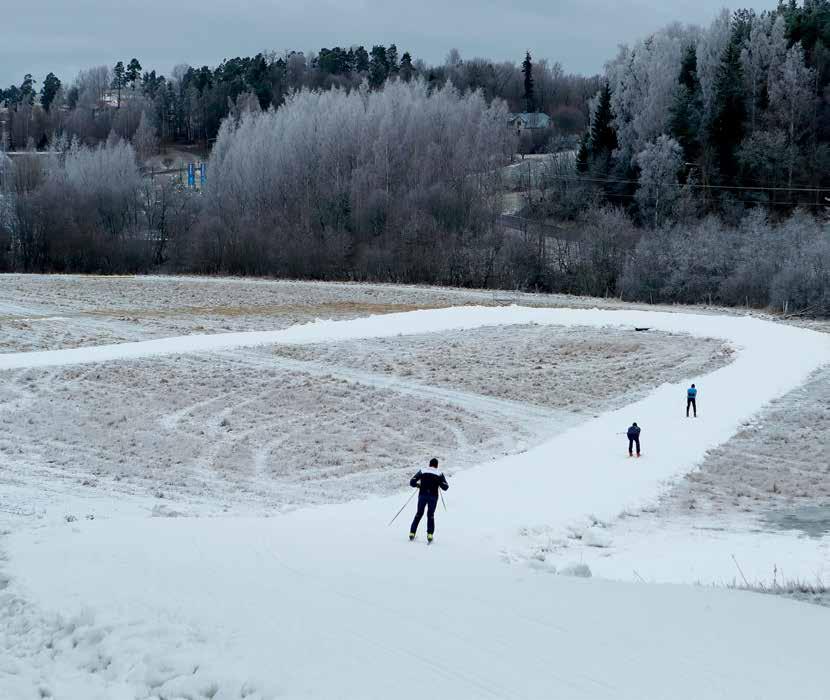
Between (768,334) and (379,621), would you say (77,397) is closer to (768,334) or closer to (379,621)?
(379,621)

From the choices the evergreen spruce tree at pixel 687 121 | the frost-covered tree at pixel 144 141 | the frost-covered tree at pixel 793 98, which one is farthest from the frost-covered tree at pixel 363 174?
the frost-covered tree at pixel 144 141

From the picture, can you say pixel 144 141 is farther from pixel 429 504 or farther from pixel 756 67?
pixel 429 504

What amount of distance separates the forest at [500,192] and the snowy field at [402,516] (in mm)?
34178

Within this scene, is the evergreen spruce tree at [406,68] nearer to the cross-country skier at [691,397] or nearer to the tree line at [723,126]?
the tree line at [723,126]

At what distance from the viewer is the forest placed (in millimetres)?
75438

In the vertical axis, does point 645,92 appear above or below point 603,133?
above

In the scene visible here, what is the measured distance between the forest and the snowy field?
112ft

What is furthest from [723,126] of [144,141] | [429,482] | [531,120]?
[144,141]

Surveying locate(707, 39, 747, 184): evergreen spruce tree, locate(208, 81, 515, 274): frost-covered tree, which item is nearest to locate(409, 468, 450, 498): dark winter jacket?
locate(208, 81, 515, 274): frost-covered tree

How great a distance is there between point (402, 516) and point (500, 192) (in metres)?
76.8

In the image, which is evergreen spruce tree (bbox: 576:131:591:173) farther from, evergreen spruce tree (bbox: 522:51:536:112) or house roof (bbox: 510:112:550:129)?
evergreen spruce tree (bbox: 522:51:536:112)

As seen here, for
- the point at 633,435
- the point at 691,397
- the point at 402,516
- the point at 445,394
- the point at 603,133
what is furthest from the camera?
the point at 603,133

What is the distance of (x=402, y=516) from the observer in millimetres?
16922

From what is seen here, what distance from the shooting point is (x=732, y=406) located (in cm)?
2783
